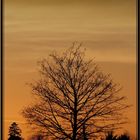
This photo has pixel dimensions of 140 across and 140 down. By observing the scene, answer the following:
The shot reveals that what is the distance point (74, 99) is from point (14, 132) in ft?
0.87

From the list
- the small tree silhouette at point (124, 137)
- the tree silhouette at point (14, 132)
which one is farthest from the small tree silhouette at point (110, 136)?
the tree silhouette at point (14, 132)

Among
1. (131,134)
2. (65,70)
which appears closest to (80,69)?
(65,70)

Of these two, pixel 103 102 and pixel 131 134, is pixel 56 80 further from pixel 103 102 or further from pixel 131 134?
pixel 131 134

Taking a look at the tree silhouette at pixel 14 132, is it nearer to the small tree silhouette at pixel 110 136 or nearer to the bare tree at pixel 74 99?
the bare tree at pixel 74 99

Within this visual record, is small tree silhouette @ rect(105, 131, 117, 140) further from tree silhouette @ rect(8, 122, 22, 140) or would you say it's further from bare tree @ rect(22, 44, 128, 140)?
tree silhouette @ rect(8, 122, 22, 140)

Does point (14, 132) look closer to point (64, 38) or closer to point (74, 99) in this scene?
point (74, 99)

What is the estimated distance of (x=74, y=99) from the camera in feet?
4.58

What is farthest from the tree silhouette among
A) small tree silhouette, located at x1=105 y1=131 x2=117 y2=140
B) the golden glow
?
small tree silhouette, located at x1=105 y1=131 x2=117 y2=140

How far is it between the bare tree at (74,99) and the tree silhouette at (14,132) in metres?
0.05

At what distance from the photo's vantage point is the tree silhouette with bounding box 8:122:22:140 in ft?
4.56

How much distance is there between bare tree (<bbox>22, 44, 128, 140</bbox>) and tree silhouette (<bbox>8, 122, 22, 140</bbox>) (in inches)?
2.1

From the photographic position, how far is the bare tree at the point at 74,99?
4.56 ft

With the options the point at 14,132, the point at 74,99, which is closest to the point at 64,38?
the point at 74,99

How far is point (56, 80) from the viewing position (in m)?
1.40
